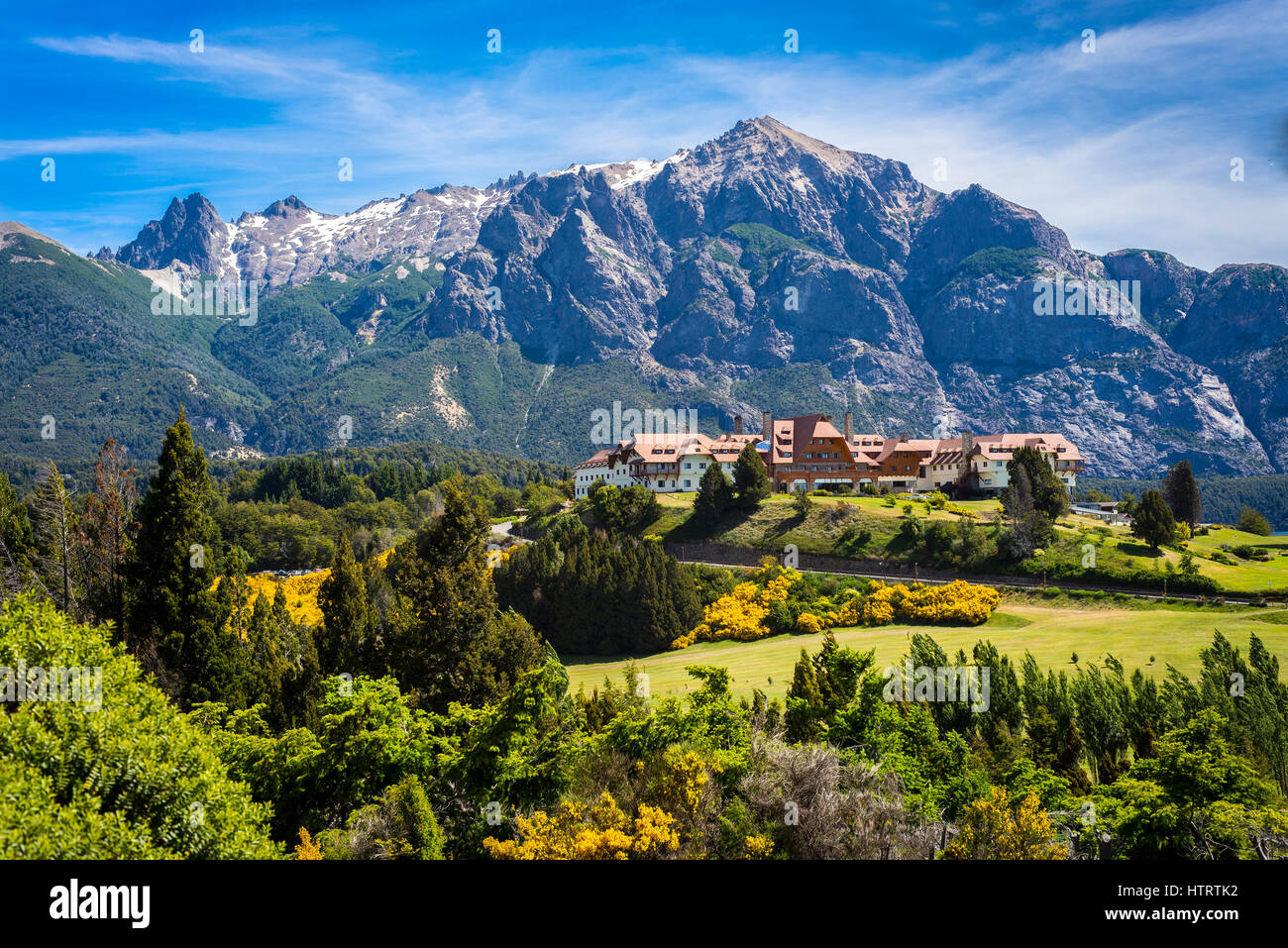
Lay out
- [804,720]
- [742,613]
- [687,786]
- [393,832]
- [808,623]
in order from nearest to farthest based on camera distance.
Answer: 1. [687,786]
2. [393,832]
3. [804,720]
4. [808,623]
5. [742,613]

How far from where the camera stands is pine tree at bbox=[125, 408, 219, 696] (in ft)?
96.7

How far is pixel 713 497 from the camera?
79875 millimetres

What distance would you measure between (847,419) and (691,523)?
3705 cm

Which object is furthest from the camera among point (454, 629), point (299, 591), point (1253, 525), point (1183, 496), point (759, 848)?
point (1253, 525)

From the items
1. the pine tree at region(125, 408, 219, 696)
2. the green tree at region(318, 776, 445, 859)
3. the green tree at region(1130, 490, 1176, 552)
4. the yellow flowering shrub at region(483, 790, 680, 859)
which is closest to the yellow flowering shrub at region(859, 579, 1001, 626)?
the green tree at region(1130, 490, 1176, 552)

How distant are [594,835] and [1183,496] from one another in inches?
Result: 3363

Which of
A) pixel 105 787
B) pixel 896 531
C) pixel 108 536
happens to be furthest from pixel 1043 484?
pixel 105 787

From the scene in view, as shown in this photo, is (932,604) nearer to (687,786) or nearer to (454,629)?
(454,629)

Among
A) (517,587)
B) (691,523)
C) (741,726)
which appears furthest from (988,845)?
(691,523)

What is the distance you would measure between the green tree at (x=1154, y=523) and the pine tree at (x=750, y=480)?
31207 mm
